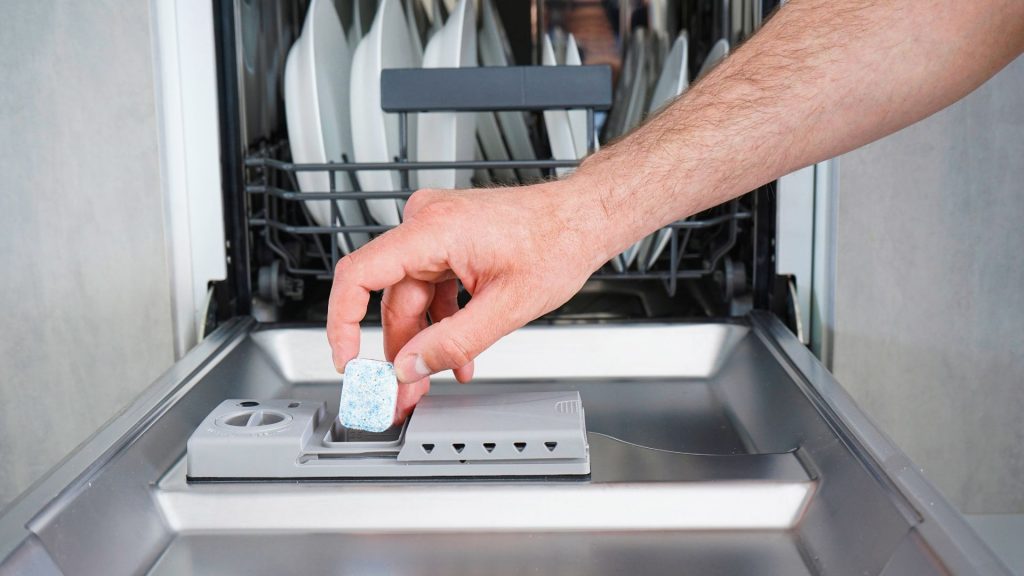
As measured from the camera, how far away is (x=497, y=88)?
101 centimetres

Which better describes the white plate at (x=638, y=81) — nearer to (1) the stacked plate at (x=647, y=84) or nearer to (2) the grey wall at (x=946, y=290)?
(1) the stacked plate at (x=647, y=84)

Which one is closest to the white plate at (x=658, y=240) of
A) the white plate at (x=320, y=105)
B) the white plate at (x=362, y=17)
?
the white plate at (x=320, y=105)

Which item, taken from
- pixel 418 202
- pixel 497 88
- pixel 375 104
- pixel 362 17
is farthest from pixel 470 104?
pixel 362 17

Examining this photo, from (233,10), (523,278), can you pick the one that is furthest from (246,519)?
(233,10)

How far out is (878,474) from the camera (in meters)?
0.67

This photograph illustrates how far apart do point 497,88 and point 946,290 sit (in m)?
0.50

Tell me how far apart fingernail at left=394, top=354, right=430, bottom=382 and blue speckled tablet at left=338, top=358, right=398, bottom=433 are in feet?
0.04

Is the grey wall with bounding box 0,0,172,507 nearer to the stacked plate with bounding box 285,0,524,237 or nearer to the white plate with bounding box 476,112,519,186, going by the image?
the stacked plate with bounding box 285,0,524,237

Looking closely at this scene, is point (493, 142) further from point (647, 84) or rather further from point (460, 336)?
point (460, 336)

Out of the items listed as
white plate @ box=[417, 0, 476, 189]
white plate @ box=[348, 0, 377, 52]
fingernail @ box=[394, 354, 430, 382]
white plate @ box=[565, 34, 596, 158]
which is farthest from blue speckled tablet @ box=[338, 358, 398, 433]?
white plate @ box=[348, 0, 377, 52]

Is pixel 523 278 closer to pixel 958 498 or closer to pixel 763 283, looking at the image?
pixel 763 283

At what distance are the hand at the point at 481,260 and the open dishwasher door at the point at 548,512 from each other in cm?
11

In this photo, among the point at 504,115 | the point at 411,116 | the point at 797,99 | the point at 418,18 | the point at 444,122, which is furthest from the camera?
the point at 418,18

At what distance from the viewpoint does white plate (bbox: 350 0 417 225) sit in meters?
1.13
